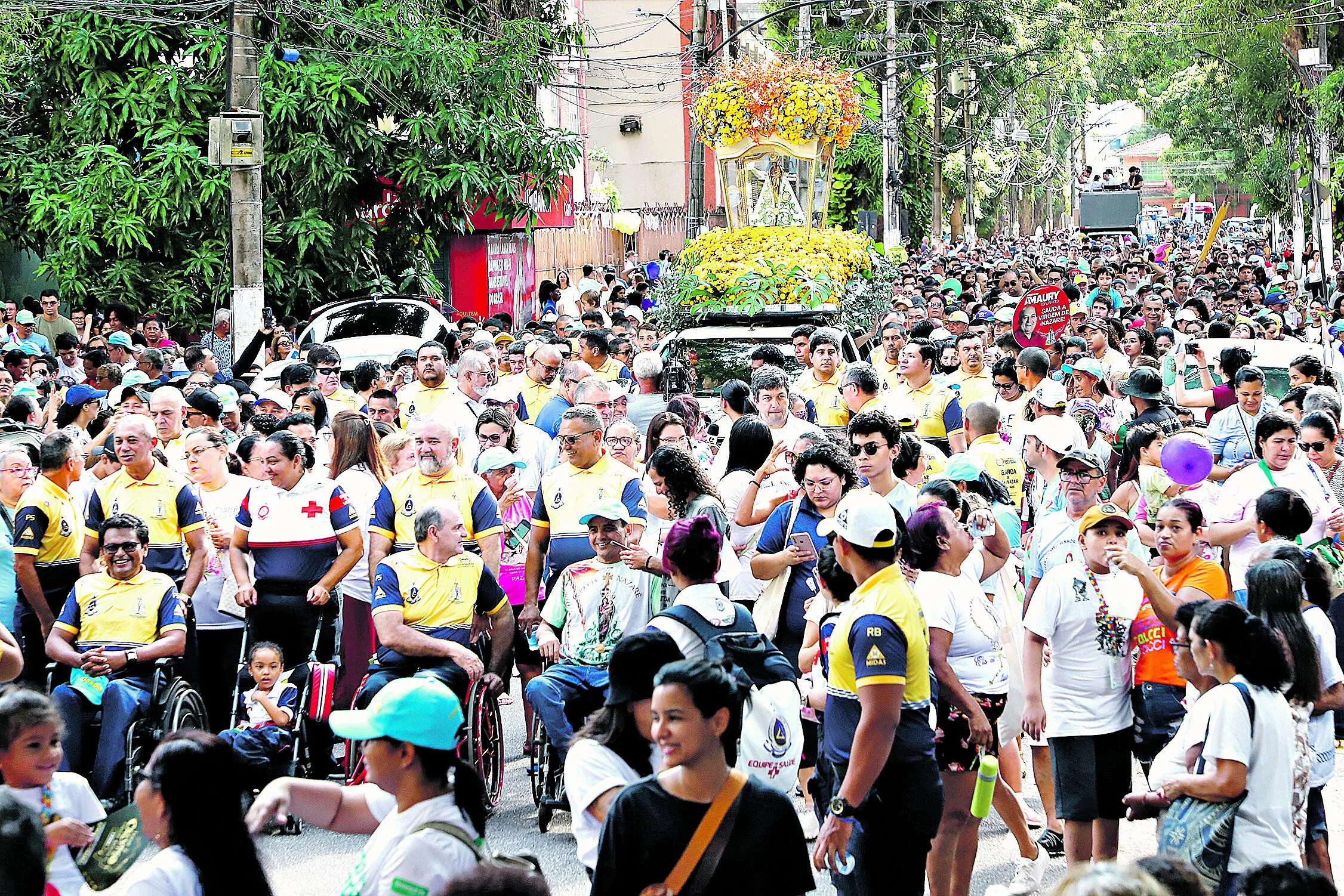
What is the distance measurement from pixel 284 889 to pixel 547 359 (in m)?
6.59

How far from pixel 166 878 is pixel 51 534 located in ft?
16.8

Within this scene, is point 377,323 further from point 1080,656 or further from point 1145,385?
point 1080,656

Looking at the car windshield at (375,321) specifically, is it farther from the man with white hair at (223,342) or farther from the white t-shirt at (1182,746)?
the white t-shirt at (1182,746)

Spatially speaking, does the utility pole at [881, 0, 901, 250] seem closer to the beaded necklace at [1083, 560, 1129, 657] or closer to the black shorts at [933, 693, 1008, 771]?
the beaded necklace at [1083, 560, 1129, 657]

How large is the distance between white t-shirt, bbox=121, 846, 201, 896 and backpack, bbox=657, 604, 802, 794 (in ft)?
5.15

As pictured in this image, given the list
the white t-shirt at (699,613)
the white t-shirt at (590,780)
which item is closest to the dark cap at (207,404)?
the white t-shirt at (699,613)

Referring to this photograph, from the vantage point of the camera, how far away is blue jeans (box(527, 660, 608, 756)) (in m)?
7.13

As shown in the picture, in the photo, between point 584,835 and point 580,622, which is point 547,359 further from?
point 584,835

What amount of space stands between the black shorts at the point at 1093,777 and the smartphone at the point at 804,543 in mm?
1434

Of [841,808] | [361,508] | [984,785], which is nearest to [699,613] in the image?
[841,808]

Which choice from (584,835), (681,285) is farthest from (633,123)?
(584,835)

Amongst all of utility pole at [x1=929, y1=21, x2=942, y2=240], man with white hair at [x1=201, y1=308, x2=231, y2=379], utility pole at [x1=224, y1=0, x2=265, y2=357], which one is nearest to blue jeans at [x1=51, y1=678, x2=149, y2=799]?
man with white hair at [x1=201, y1=308, x2=231, y2=379]

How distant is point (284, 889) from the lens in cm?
695

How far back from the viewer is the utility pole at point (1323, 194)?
27.6 metres
